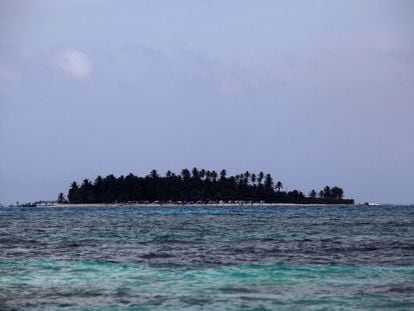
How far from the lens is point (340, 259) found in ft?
112

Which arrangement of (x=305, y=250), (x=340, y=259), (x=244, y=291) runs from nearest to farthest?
(x=244, y=291) → (x=340, y=259) → (x=305, y=250)

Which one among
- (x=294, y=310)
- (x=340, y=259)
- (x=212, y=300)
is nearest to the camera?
(x=294, y=310)

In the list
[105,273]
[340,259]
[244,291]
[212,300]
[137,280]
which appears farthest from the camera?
[340,259]

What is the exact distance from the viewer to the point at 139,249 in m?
41.4

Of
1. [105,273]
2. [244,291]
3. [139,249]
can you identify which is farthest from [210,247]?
[244,291]

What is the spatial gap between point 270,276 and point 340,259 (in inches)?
308

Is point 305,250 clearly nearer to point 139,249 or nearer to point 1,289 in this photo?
point 139,249

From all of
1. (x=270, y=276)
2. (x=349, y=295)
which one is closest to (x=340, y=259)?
(x=270, y=276)

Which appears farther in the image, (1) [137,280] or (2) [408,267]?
(2) [408,267]

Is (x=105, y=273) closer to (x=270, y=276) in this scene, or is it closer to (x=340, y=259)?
(x=270, y=276)

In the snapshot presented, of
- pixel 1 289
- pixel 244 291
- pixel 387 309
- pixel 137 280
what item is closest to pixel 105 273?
Result: pixel 137 280

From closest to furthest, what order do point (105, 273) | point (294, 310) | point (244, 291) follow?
point (294, 310), point (244, 291), point (105, 273)

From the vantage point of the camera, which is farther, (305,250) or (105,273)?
(305,250)

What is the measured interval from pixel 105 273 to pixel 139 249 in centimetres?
1258
